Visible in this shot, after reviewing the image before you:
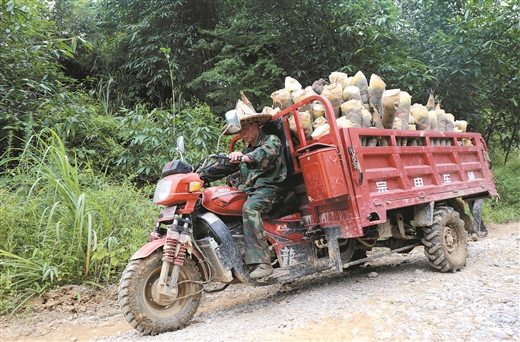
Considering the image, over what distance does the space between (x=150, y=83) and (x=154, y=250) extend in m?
7.43

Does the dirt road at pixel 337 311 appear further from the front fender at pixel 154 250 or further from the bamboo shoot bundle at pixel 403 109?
the bamboo shoot bundle at pixel 403 109

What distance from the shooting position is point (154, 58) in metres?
9.29

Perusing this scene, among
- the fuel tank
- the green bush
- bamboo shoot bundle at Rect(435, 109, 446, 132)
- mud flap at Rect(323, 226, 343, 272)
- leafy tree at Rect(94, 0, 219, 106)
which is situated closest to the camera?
the fuel tank

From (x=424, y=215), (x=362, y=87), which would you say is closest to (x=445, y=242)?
(x=424, y=215)

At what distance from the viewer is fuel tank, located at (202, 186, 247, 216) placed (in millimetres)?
3730

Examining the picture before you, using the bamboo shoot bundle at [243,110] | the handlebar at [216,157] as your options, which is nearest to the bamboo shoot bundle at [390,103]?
the bamboo shoot bundle at [243,110]

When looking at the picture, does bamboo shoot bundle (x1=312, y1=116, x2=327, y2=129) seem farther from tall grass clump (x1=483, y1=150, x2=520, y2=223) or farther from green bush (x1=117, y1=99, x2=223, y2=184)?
tall grass clump (x1=483, y1=150, x2=520, y2=223)

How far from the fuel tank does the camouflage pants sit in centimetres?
16

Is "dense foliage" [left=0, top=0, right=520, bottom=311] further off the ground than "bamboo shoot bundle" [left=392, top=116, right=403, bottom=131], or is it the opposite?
"dense foliage" [left=0, top=0, right=520, bottom=311]

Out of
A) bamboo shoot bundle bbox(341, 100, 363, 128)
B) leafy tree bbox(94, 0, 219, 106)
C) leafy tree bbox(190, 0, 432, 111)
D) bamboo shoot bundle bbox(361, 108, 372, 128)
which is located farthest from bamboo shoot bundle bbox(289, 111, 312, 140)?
leafy tree bbox(94, 0, 219, 106)

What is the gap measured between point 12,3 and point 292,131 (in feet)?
12.3

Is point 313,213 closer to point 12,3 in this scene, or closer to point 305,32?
point 12,3

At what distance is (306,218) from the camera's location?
13.8 ft

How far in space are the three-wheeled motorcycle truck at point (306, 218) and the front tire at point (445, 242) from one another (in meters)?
0.01
